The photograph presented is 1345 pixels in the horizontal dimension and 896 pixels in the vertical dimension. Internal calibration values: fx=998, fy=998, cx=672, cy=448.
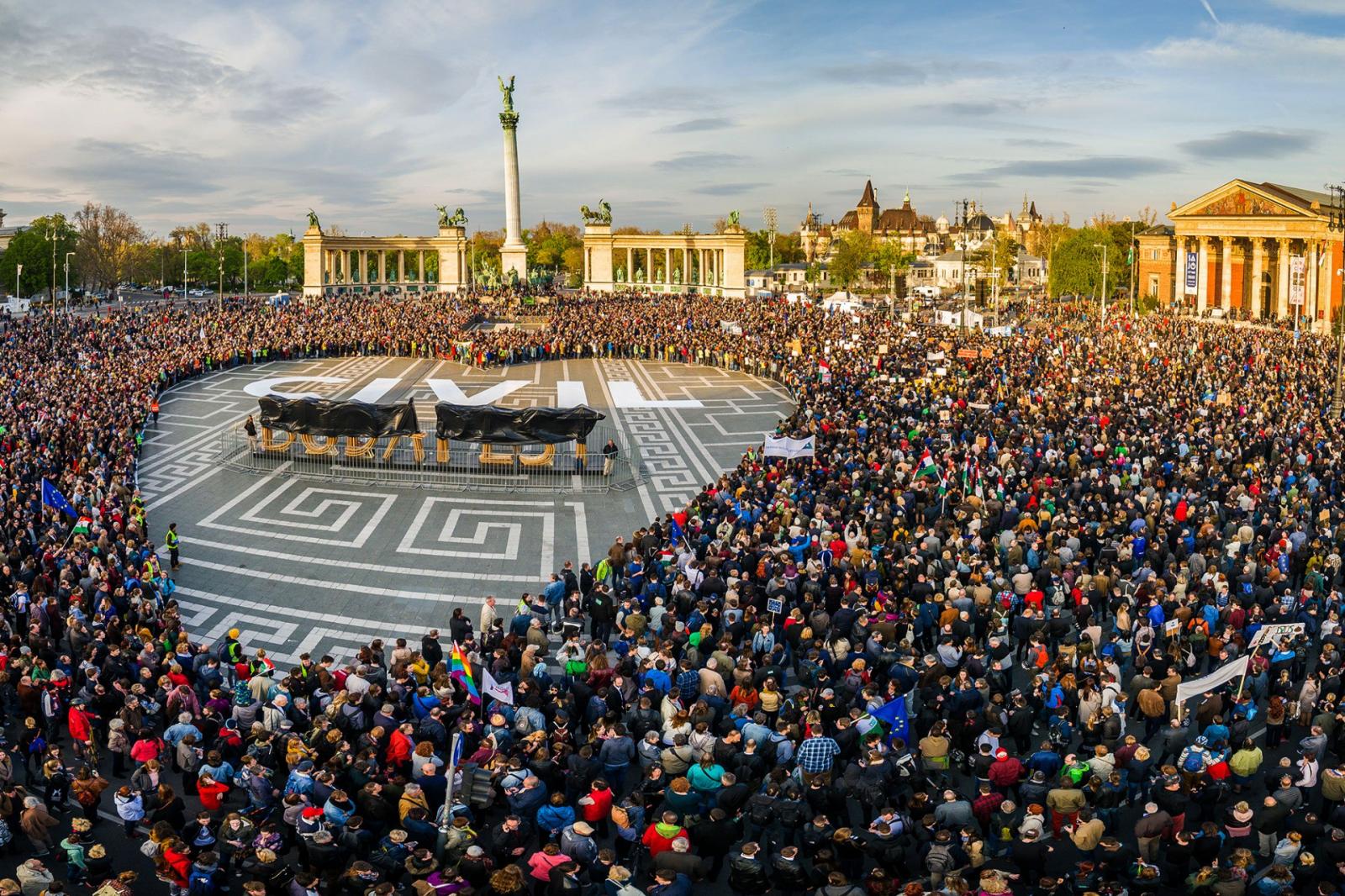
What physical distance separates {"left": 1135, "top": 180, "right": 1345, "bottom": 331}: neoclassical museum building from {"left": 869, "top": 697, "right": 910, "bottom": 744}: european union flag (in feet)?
192

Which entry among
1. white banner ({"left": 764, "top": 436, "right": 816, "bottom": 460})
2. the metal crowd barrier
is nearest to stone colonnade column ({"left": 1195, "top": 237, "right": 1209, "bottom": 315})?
white banner ({"left": 764, "top": 436, "right": 816, "bottom": 460})

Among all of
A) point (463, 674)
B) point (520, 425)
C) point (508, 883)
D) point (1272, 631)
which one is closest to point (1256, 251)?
point (520, 425)

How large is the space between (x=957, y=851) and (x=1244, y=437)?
2090cm

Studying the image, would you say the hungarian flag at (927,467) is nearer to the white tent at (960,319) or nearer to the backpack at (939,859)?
the backpack at (939,859)

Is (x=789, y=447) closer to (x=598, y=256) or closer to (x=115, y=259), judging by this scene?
(x=598, y=256)

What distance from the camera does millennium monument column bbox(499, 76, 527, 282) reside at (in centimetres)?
8544

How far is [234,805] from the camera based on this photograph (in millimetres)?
10609

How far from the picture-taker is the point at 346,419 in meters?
28.9

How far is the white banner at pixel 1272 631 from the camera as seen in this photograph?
12.7m

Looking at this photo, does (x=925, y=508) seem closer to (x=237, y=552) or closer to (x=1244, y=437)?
(x=1244, y=437)

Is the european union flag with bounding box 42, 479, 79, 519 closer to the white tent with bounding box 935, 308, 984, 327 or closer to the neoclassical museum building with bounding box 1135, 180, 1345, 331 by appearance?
the white tent with bounding box 935, 308, 984, 327

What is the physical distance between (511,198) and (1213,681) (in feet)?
269

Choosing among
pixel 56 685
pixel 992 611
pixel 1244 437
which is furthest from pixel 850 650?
pixel 1244 437

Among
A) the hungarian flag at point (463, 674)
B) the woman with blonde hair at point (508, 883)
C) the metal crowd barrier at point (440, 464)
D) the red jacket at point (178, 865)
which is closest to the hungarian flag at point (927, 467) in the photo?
the metal crowd barrier at point (440, 464)
